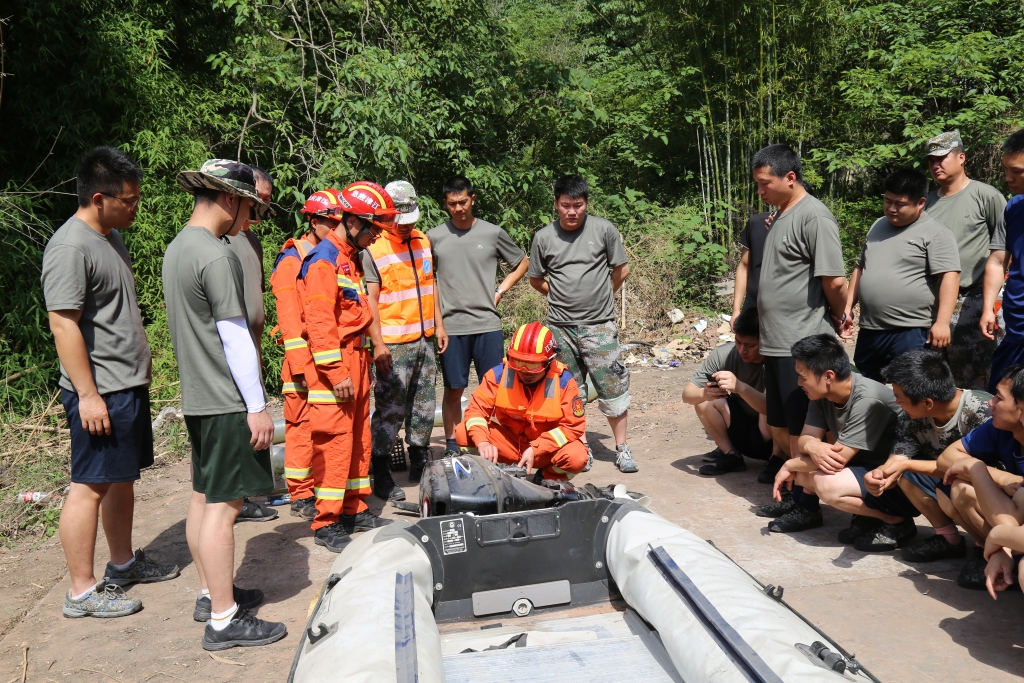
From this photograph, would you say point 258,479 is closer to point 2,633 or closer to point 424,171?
point 2,633

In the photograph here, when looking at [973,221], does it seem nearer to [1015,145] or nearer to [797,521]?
[1015,145]

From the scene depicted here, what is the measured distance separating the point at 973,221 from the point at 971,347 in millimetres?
758

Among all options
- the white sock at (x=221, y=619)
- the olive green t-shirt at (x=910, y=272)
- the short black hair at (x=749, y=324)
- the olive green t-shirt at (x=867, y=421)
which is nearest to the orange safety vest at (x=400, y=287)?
the short black hair at (x=749, y=324)

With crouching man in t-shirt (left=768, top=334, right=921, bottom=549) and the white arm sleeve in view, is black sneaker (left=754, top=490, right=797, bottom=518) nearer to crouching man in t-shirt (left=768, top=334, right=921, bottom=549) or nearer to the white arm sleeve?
crouching man in t-shirt (left=768, top=334, right=921, bottom=549)

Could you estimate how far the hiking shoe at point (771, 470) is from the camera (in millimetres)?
5008

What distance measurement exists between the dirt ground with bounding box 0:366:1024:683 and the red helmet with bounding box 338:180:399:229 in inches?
68.6

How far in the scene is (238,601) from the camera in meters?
3.59

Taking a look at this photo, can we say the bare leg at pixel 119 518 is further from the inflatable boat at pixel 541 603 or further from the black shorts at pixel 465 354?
the black shorts at pixel 465 354

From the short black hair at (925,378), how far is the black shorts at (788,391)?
71cm

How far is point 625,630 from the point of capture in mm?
3010

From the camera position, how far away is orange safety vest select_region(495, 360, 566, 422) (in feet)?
13.6

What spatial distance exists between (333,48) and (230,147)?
1.73m

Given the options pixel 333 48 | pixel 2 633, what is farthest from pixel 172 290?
pixel 333 48

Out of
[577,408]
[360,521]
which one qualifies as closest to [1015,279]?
[577,408]
